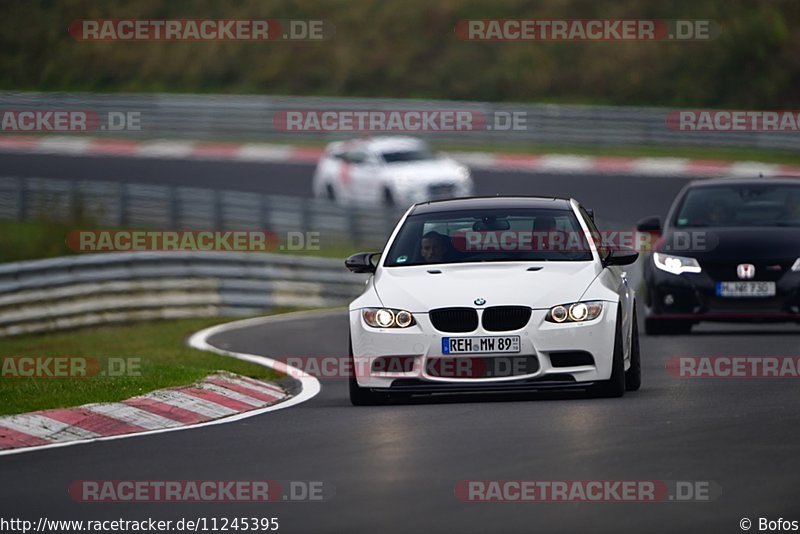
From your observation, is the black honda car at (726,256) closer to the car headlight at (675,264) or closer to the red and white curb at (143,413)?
the car headlight at (675,264)

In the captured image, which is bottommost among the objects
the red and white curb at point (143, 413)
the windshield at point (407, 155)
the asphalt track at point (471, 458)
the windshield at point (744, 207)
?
the asphalt track at point (471, 458)

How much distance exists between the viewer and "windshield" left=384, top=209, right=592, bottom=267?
13219 mm

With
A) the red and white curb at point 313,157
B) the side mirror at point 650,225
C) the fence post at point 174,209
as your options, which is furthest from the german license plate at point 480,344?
the red and white curb at point 313,157

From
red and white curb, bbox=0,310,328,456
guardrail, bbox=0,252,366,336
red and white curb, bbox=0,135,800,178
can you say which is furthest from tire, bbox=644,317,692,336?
red and white curb, bbox=0,135,800,178

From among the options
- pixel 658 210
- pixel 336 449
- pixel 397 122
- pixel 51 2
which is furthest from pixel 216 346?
pixel 51 2

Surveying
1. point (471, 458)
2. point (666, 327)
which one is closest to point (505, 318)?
point (471, 458)

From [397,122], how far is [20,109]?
361 inches

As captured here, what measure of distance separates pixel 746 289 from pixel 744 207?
3.88ft

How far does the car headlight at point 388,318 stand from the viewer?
40.8 ft

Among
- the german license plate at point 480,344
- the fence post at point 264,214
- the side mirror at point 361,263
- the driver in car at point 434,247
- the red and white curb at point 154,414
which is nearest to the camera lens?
the red and white curb at point 154,414

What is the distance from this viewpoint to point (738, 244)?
18.1 metres

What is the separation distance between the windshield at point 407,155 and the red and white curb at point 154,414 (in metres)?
24.7

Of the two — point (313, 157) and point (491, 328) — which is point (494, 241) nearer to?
point (491, 328)

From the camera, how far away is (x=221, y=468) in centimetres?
966
